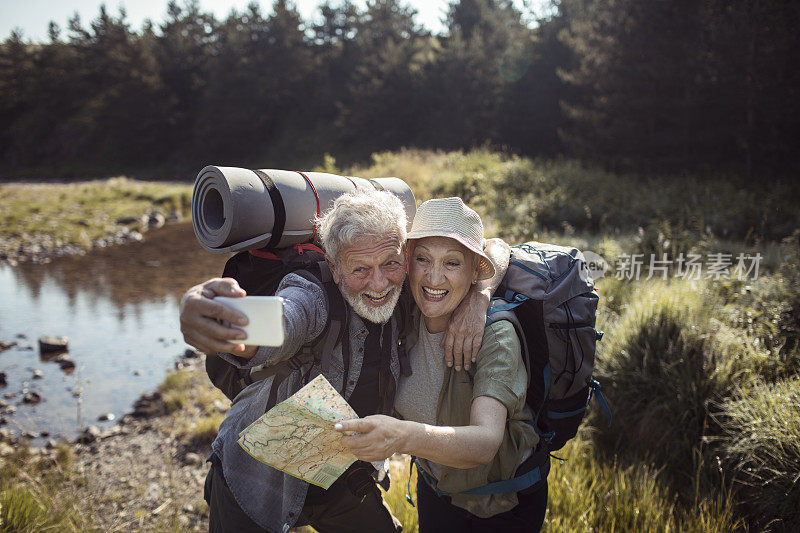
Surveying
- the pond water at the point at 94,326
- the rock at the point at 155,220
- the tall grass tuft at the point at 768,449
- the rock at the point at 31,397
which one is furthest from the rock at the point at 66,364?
the rock at the point at 155,220

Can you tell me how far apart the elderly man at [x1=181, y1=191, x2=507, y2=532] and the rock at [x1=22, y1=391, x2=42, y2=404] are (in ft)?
21.4

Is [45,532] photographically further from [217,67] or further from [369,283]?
[217,67]

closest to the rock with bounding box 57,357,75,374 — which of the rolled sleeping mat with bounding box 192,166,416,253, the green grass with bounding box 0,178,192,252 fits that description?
the rolled sleeping mat with bounding box 192,166,416,253

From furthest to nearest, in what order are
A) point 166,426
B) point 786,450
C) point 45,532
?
point 166,426
point 786,450
point 45,532

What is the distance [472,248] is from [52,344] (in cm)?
933

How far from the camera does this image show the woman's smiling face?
196 centimetres

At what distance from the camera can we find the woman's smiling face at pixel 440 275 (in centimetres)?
196

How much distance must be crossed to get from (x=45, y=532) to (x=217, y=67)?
4633 centimetres

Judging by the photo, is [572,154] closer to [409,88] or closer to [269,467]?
[409,88]

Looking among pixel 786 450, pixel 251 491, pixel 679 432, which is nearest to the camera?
pixel 251 491

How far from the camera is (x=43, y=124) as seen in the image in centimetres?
5050

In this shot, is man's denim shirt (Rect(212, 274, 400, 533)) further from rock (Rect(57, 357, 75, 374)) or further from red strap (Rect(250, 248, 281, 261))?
rock (Rect(57, 357, 75, 374))

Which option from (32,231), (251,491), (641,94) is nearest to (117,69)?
(32,231)
